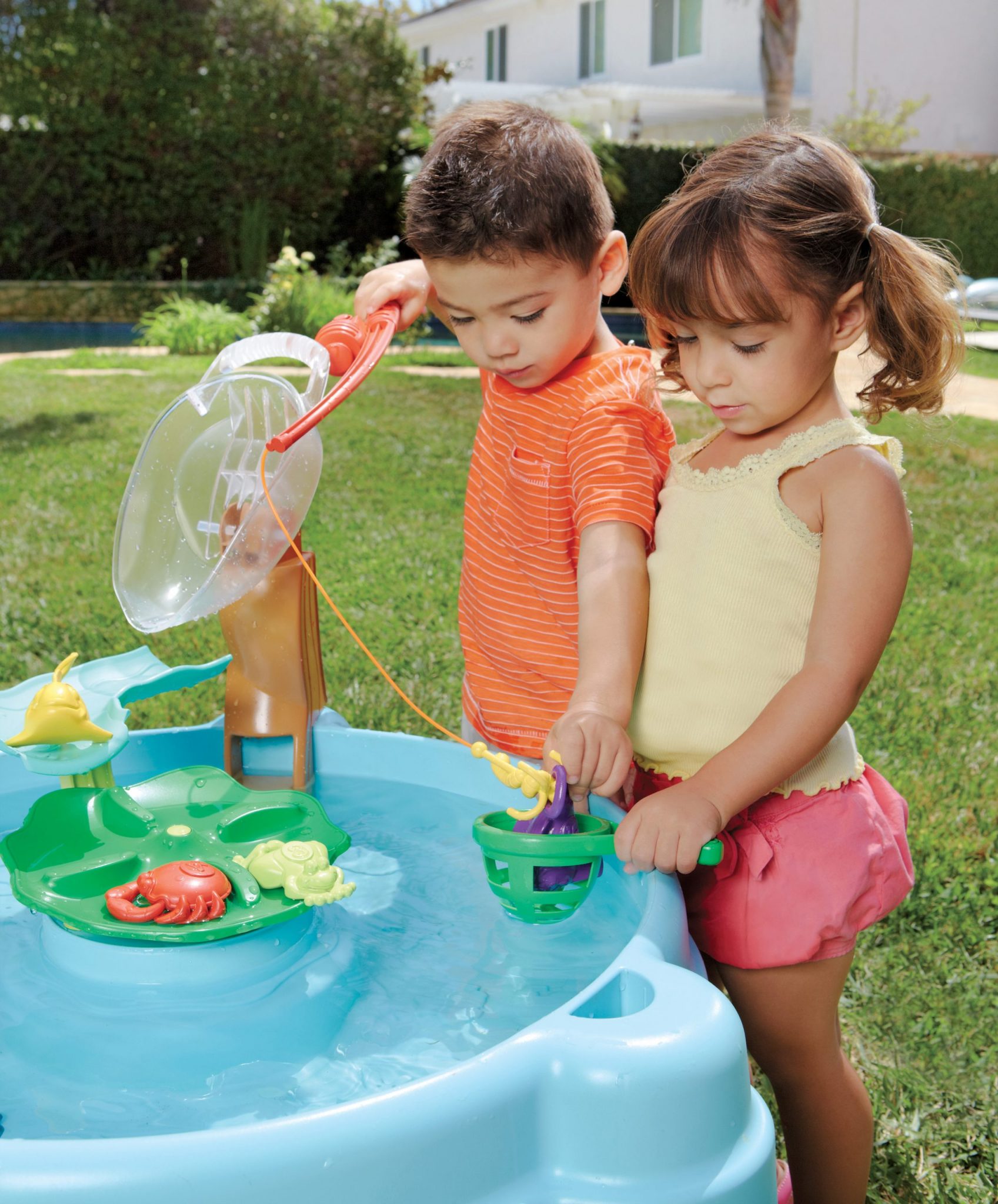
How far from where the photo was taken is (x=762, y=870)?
1.59 metres

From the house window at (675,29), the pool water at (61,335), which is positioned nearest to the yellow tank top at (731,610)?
the pool water at (61,335)

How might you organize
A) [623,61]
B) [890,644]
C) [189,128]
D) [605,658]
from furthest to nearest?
1. [623,61]
2. [189,128]
3. [890,644]
4. [605,658]

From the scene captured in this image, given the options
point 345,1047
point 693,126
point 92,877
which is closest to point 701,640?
point 345,1047

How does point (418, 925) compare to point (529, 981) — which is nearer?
point (529, 981)

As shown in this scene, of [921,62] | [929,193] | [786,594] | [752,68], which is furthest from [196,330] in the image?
[921,62]

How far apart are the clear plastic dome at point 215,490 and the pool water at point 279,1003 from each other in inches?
20.4

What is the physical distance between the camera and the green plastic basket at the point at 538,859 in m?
1.46

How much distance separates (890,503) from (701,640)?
31 centimetres

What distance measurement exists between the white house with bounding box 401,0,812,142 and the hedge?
2.78 m

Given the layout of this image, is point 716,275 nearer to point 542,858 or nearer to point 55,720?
point 542,858

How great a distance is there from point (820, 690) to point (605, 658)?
30cm

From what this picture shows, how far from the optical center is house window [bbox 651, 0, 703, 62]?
71.6 feet

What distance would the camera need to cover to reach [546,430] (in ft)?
6.44

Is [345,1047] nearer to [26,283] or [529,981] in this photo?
[529,981]
